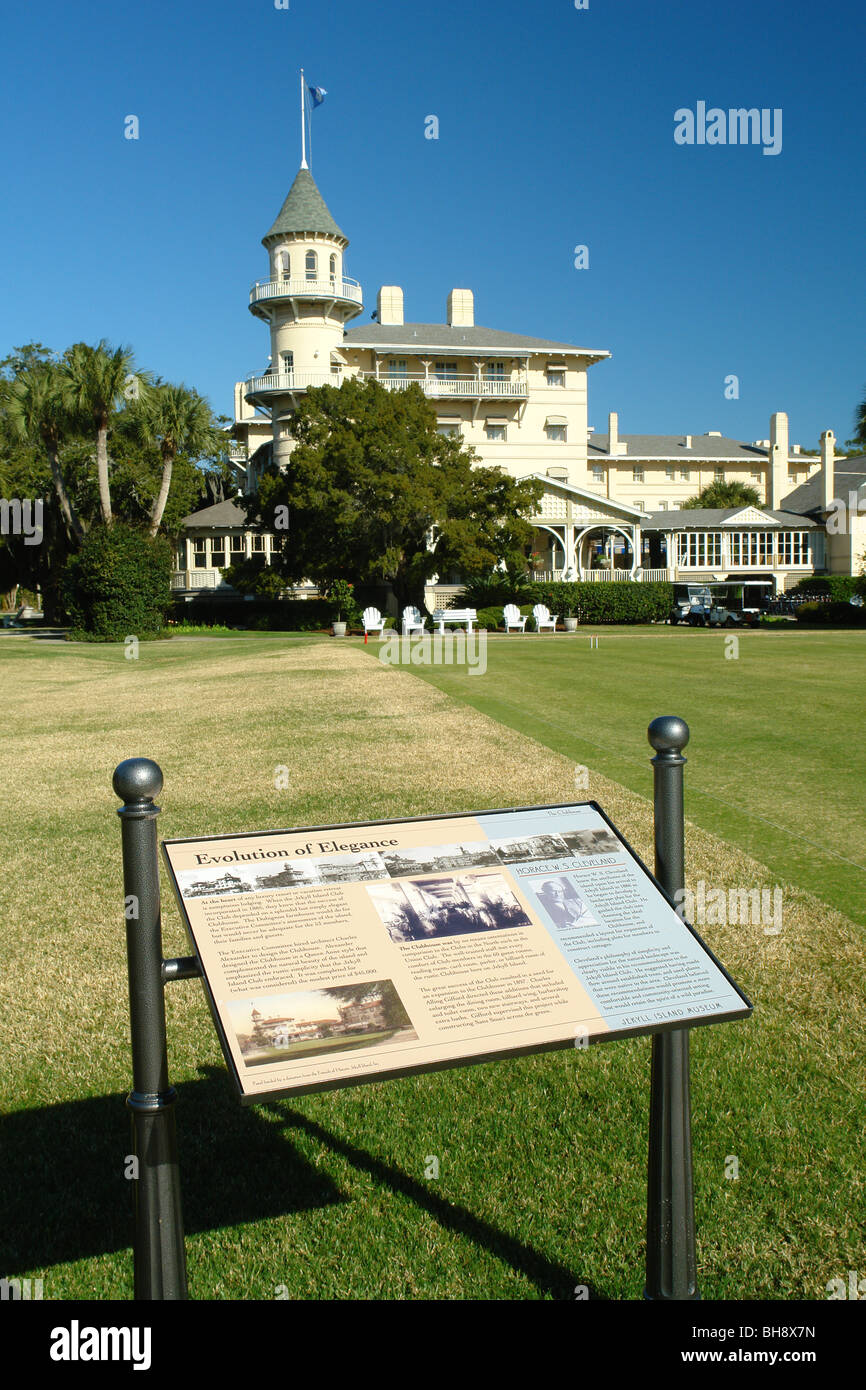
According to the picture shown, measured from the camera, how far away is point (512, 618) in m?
42.1

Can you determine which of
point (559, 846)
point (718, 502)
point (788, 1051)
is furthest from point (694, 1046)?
point (718, 502)

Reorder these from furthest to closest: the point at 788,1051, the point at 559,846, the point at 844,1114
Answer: the point at 788,1051
the point at 844,1114
the point at 559,846

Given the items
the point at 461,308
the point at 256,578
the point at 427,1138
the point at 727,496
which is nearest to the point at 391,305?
→ the point at 461,308

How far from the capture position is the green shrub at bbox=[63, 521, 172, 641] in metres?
35.8

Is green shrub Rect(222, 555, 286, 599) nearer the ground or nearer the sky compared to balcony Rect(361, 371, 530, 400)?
nearer the ground

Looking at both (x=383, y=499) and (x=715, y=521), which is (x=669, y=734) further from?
(x=715, y=521)

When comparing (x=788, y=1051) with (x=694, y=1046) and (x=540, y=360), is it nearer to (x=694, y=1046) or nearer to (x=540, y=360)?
(x=694, y=1046)

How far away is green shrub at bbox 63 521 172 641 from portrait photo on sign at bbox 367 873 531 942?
113 ft

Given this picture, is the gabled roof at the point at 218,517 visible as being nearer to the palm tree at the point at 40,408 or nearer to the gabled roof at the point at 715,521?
the palm tree at the point at 40,408

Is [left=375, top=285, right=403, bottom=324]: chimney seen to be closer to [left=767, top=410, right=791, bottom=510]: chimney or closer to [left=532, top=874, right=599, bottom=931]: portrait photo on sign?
[left=767, top=410, right=791, bottom=510]: chimney

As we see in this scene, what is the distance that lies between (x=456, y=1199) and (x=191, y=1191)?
983 millimetres

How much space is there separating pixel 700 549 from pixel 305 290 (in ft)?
90.8

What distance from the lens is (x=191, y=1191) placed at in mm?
3961

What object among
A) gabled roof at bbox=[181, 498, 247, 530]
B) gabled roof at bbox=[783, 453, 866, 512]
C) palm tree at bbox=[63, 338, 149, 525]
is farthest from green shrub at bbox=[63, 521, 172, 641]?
gabled roof at bbox=[783, 453, 866, 512]
